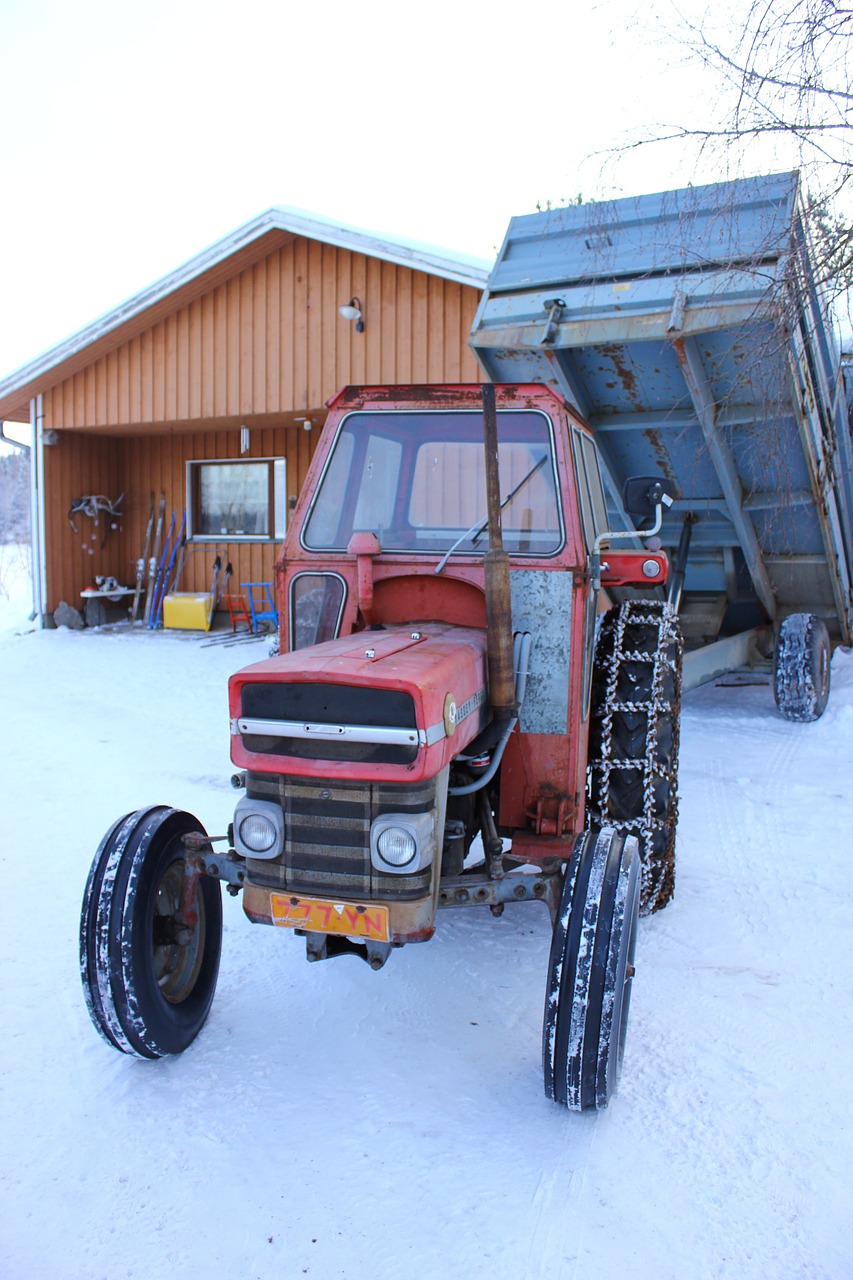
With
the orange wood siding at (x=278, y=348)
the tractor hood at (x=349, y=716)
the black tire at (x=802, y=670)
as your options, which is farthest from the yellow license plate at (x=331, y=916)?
the orange wood siding at (x=278, y=348)

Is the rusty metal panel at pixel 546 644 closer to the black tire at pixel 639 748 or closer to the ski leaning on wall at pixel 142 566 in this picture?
the black tire at pixel 639 748

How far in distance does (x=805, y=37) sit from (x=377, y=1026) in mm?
3645

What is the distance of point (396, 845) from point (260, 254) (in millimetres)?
10025

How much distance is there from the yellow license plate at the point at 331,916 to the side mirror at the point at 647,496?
5.59 ft

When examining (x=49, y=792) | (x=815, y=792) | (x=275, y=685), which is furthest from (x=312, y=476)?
(x=815, y=792)

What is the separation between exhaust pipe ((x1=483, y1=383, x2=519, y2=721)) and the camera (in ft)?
8.61

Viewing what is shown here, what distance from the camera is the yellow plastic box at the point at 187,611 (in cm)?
1249

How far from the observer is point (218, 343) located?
11.2 metres

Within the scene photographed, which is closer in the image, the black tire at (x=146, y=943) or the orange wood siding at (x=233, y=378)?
the black tire at (x=146, y=943)

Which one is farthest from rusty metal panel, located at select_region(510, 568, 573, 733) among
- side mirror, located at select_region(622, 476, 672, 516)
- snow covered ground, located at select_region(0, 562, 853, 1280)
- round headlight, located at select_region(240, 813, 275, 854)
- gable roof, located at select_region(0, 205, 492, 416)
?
gable roof, located at select_region(0, 205, 492, 416)

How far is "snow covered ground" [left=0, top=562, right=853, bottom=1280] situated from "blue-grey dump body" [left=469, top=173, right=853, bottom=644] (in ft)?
7.75

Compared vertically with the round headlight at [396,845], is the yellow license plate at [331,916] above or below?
below

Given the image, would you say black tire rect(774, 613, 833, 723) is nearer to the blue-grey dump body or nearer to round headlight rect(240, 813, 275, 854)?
the blue-grey dump body

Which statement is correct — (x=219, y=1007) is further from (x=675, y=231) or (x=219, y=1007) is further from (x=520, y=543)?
(x=675, y=231)
